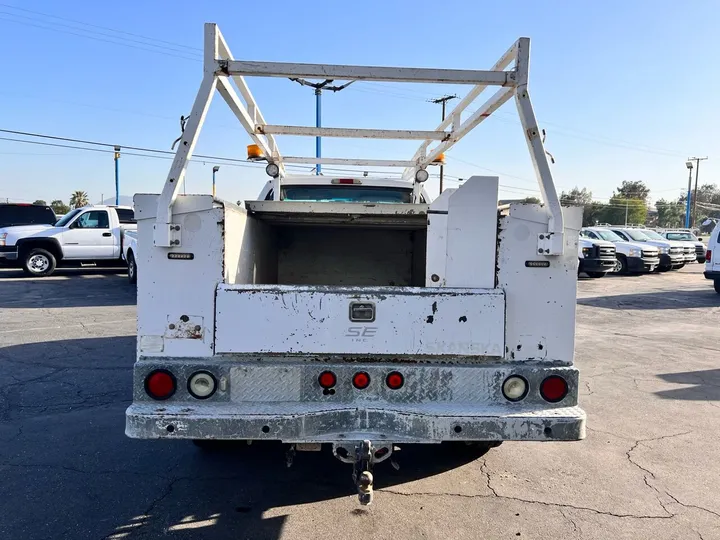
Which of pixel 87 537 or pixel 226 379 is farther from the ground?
pixel 226 379

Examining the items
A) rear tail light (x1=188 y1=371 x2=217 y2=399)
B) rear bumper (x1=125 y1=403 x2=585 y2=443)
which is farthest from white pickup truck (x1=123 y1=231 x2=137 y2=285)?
rear bumper (x1=125 y1=403 x2=585 y2=443)

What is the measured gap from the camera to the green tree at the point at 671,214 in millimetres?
89444

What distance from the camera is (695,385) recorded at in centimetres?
650

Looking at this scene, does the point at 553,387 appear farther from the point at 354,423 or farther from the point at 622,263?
the point at 622,263

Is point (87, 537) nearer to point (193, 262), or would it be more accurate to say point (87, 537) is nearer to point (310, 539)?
point (310, 539)

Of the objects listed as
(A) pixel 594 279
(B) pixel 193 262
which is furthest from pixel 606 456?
(A) pixel 594 279

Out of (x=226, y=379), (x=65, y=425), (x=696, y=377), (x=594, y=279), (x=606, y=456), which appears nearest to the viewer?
(x=226, y=379)

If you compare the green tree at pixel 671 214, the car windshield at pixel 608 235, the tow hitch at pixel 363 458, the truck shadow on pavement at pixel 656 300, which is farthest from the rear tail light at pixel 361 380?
the green tree at pixel 671 214

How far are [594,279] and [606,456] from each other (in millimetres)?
17169

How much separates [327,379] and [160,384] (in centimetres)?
91

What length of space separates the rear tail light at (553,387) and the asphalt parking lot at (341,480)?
2.77 ft

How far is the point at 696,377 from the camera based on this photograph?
22.5 feet

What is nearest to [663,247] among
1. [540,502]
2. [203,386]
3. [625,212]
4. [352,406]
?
[540,502]

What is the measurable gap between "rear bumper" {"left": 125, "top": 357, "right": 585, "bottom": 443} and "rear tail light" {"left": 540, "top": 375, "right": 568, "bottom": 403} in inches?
1.0
